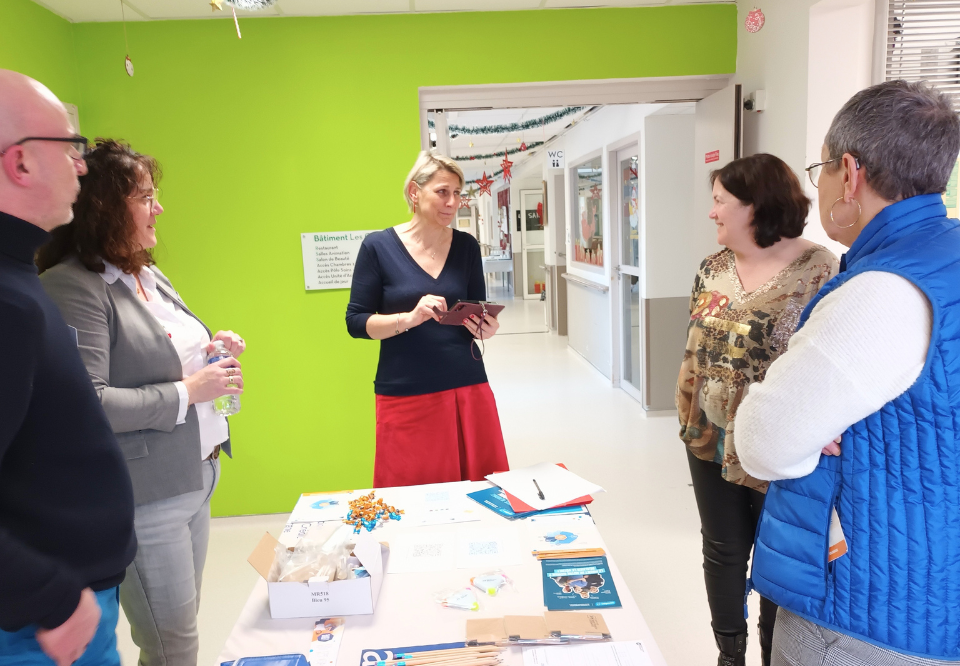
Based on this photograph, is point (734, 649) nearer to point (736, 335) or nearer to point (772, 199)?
point (736, 335)

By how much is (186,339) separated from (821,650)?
5.24 ft

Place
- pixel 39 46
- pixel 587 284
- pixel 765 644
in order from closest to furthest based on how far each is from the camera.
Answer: pixel 765 644, pixel 39 46, pixel 587 284

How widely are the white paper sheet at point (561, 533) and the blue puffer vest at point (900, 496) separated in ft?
A: 1.66

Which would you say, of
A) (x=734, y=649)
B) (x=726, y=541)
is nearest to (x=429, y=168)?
(x=726, y=541)

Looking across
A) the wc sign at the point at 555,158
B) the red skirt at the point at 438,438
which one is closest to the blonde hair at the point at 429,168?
the red skirt at the point at 438,438

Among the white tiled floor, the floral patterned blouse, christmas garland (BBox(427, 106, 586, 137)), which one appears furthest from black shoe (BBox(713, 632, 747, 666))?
christmas garland (BBox(427, 106, 586, 137))

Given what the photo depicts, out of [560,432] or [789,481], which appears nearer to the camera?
[789,481]

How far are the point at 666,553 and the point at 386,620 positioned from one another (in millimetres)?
2127

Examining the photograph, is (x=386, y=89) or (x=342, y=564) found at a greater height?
(x=386, y=89)

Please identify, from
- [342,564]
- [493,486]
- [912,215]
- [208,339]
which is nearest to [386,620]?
[342,564]

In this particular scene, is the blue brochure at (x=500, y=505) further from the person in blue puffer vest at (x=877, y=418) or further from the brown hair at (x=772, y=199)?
the brown hair at (x=772, y=199)

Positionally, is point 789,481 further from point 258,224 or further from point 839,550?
point 258,224

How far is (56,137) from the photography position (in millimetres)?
1070

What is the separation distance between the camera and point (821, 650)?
1.08 metres
